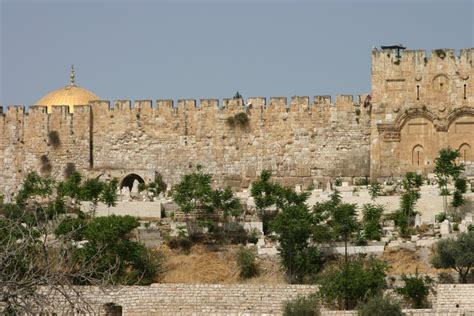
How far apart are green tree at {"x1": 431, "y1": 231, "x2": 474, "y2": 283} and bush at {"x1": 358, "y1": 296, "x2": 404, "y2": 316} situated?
361 cm

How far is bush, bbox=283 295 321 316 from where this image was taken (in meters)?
26.4

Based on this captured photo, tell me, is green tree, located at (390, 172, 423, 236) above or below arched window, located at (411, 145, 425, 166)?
below

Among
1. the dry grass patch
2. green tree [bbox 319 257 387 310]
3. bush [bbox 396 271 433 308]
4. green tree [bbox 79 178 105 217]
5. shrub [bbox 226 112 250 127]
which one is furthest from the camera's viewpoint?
shrub [bbox 226 112 250 127]

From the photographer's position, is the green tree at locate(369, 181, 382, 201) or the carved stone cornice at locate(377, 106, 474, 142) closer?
the green tree at locate(369, 181, 382, 201)

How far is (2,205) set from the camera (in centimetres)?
3781

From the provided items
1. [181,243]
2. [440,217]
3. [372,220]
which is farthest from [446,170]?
[181,243]

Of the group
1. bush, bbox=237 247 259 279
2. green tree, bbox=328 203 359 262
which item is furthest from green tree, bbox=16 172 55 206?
green tree, bbox=328 203 359 262

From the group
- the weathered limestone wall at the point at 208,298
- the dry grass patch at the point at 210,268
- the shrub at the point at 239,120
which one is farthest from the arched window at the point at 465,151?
the weathered limestone wall at the point at 208,298

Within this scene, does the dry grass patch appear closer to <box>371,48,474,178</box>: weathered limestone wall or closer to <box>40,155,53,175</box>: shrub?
<box>371,48,474,178</box>: weathered limestone wall

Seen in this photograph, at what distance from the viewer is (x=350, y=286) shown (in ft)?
91.6

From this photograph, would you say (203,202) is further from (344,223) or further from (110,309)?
(110,309)

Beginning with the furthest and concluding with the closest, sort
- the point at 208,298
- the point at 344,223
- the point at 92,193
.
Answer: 1. the point at 92,193
2. the point at 344,223
3. the point at 208,298

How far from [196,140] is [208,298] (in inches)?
567

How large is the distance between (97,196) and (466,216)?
10.8 metres
